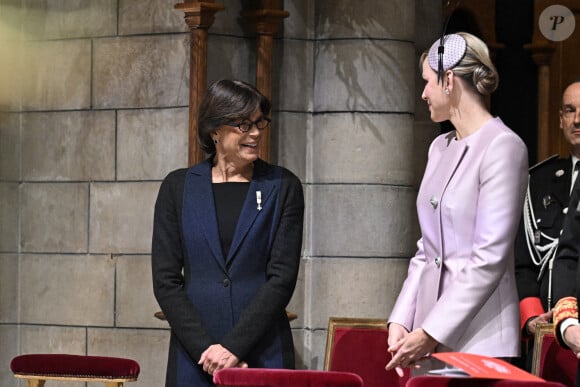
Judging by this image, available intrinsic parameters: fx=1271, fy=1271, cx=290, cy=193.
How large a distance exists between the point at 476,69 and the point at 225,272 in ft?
3.47

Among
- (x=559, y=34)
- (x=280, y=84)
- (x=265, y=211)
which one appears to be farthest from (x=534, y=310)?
(x=559, y=34)

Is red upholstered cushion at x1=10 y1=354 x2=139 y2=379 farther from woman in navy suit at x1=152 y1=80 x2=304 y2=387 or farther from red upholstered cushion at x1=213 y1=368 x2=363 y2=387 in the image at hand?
red upholstered cushion at x1=213 y1=368 x2=363 y2=387

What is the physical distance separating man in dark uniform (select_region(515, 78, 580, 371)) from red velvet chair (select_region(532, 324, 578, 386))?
1.40ft

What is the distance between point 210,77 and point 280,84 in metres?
→ 0.39

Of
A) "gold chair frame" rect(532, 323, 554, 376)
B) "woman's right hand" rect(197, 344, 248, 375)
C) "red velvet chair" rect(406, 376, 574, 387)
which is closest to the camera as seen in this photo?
"red velvet chair" rect(406, 376, 574, 387)

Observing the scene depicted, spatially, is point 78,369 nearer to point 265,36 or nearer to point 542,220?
point 542,220

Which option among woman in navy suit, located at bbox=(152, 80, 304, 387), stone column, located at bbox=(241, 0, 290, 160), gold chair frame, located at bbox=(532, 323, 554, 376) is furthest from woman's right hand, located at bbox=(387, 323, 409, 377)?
stone column, located at bbox=(241, 0, 290, 160)

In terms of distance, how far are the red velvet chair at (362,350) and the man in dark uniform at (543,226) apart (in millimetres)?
586

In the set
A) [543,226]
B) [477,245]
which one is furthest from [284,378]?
[543,226]

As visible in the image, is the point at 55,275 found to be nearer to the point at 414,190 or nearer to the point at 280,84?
the point at 280,84

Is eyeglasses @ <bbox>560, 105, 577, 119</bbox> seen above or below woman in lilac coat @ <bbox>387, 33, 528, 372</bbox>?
above

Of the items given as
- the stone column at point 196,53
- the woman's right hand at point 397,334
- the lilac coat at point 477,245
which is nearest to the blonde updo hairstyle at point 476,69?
the lilac coat at point 477,245

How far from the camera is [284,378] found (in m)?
3.19

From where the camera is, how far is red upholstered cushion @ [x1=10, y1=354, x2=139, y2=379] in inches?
169
